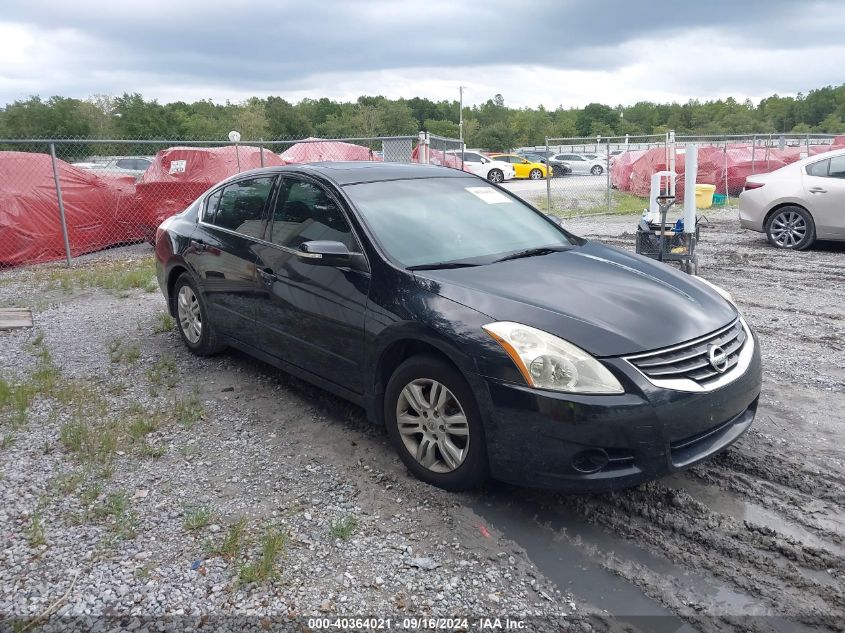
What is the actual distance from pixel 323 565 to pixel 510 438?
0.99 metres

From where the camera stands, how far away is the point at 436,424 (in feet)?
11.4

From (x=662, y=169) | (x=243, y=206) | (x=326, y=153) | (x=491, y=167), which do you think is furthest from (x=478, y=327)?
(x=491, y=167)

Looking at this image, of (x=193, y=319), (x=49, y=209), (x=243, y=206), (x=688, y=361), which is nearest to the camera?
(x=688, y=361)

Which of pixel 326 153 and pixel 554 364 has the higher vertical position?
pixel 326 153

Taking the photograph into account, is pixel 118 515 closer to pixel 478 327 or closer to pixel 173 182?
pixel 478 327

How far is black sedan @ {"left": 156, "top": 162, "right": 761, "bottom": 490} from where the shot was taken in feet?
10.0

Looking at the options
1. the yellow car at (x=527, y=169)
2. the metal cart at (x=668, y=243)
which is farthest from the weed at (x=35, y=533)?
the yellow car at (x=527, y=169)

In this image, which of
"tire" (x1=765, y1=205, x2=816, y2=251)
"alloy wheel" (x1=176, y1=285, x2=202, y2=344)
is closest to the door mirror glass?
"alloy wheel" (x1=176, y1=285, x2=202, y2=344)

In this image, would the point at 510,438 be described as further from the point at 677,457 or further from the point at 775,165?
the point at 775,165

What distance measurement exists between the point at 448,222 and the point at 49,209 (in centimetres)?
937

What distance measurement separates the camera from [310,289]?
4.22 metres

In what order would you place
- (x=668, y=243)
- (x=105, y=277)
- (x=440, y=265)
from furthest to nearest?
(x=105, y=277)
(x=668, y=243)
(x=440, y=265)

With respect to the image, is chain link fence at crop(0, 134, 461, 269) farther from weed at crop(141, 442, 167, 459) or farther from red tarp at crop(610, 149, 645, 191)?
red tarp at crop(610, 149, 645, 191)

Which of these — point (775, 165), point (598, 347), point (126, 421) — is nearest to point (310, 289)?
point (126, 421)
